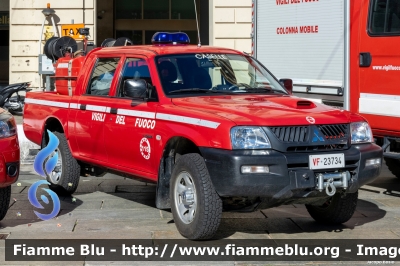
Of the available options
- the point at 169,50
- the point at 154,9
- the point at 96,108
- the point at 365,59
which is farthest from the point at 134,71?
the point at 154,9

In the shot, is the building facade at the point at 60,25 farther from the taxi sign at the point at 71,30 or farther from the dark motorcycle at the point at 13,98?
the dark motorcycle at the point at 13,98

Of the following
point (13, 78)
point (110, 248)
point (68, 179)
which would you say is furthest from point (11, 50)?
point (110, 248)

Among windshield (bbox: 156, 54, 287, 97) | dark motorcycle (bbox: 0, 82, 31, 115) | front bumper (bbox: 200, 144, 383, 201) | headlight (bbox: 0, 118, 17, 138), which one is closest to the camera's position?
front bumper (bbox: 200, 144, 383, 201)

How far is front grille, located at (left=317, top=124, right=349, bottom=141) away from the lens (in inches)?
274

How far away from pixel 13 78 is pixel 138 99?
43.1ft

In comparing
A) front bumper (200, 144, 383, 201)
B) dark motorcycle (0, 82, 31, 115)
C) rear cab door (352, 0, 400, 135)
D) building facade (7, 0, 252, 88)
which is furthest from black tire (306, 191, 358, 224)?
building facade (7, 0, 252, 88)

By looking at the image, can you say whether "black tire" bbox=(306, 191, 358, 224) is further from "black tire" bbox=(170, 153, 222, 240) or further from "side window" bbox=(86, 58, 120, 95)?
"side window" bbox=(86, 58, 120, 95)

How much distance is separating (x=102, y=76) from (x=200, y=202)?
8.45ft

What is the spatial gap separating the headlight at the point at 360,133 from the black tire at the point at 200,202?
1357 millimetres

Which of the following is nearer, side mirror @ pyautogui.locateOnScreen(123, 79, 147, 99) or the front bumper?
the front bumper

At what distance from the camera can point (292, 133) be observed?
679 centimetres

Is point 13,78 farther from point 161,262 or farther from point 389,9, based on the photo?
point 161,262

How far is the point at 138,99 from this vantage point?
7.96 meters

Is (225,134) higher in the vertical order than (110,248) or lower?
higher
